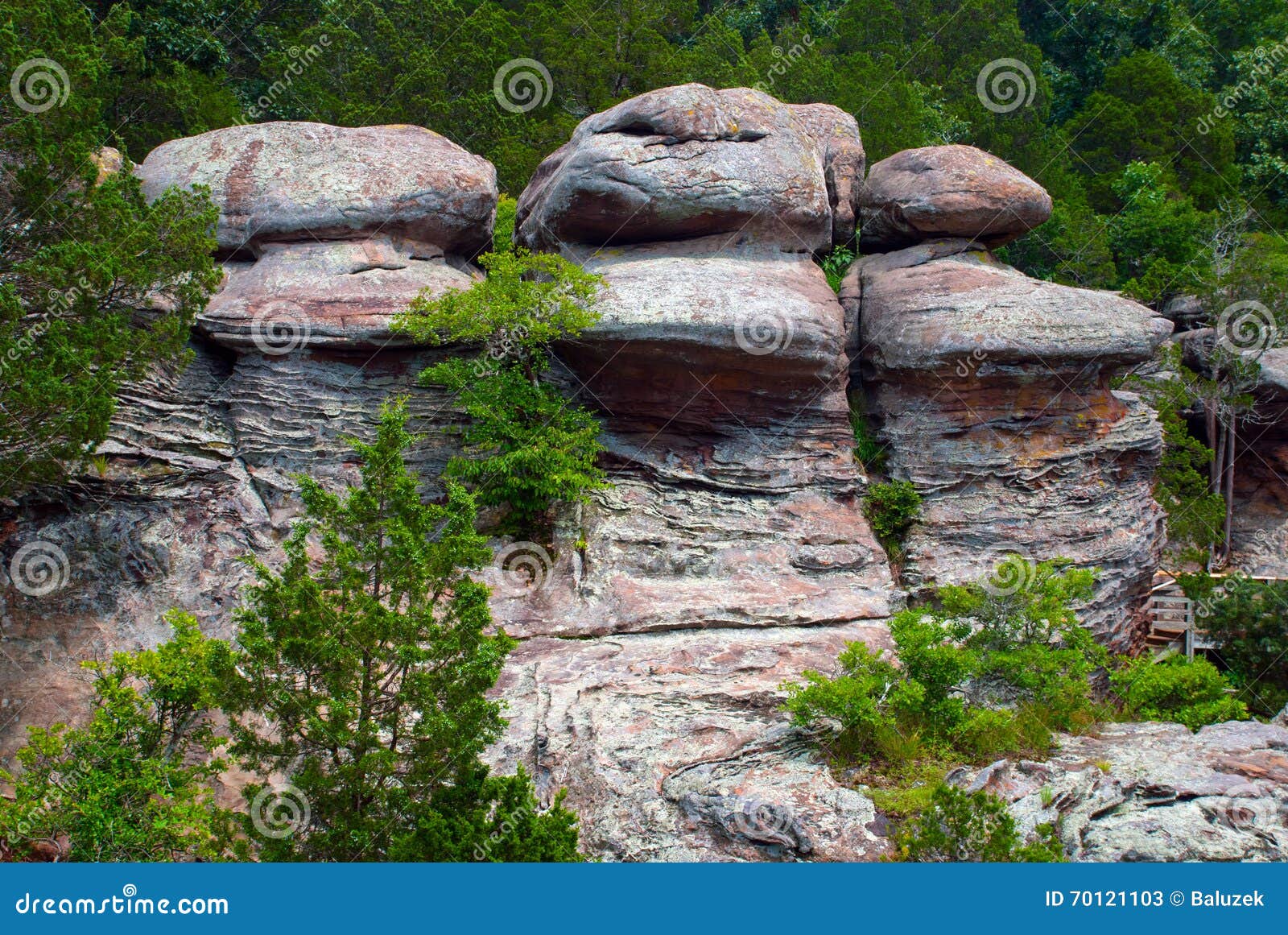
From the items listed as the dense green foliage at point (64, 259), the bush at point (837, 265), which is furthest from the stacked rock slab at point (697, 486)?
the dense green foliage at point (64, 259)

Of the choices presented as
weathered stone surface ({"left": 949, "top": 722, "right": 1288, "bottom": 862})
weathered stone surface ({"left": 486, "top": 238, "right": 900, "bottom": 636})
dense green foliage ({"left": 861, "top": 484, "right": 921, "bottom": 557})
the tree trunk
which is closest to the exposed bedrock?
dense green foliage ({"left": 861, "top": 484, "right": 921, "bottom": 557})

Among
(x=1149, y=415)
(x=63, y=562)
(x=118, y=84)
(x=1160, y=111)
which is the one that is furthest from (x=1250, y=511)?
(x=118, y=84)

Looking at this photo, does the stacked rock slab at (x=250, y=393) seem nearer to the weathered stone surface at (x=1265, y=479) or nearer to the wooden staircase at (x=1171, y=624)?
the wooden staircase at (x=1171, y=624)

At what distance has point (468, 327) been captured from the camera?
15.1m

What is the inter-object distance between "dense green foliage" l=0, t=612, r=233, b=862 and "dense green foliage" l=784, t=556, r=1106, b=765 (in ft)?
19.4

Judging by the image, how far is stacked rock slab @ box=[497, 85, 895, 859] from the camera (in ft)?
38.5

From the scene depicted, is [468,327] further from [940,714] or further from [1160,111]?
[1160,111]

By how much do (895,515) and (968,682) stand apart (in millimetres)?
Answer: 4154

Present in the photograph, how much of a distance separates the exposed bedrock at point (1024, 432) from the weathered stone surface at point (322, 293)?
7300 mm

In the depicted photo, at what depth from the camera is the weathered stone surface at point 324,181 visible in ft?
55.6

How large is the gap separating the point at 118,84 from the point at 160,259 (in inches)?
383

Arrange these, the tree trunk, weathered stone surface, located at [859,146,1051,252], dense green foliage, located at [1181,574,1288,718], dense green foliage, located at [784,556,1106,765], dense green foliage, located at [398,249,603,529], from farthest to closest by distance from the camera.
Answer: the tree trunk
weathered stone surface, located at [859,146,1051,252]
dense green foliage, located at [1181,574,1288,718]
dense green foliage, located at [398,249,603,529]
dense green foliage, located at [784,556,1106,765]

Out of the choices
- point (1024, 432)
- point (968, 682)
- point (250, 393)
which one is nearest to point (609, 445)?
point (250, 393)

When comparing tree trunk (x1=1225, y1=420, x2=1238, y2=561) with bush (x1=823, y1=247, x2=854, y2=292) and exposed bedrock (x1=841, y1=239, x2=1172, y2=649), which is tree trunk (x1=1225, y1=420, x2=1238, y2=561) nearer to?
exposed bedrock (x1=841, y1=239, x2=1172, y2=649)
